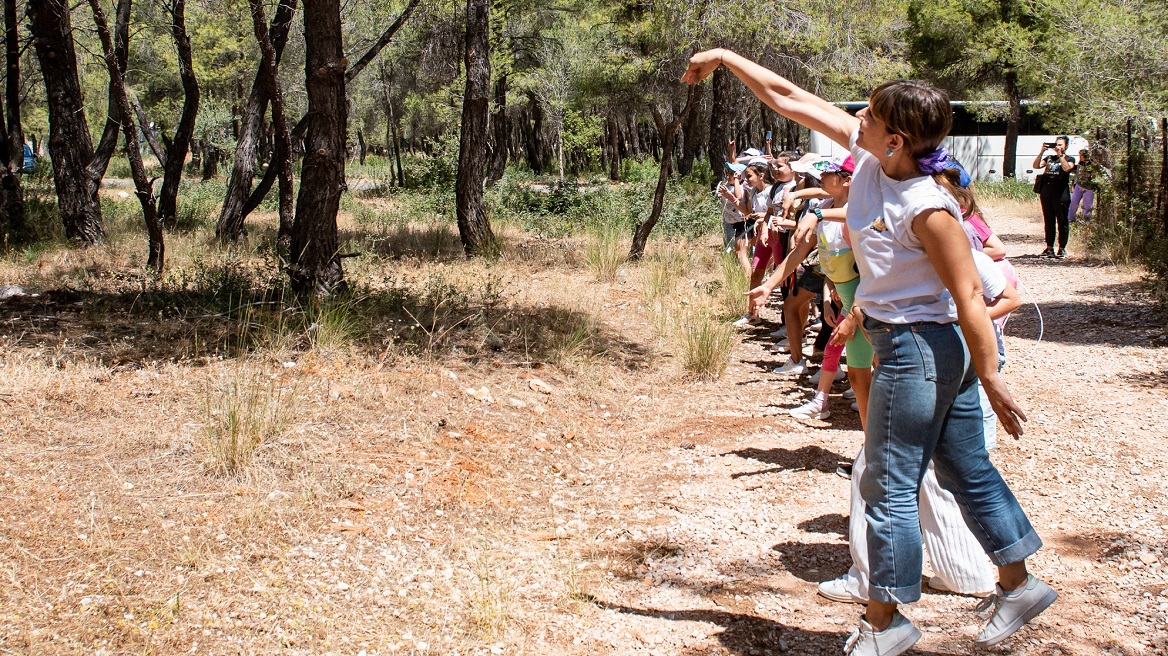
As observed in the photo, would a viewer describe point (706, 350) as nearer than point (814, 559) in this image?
No

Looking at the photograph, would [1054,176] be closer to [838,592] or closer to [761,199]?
[761,199]

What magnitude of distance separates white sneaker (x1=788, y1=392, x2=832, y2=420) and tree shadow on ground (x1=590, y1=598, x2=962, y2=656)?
2671 millimetres

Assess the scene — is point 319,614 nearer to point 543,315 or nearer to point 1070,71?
point 543,315

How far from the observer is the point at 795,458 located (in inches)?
217

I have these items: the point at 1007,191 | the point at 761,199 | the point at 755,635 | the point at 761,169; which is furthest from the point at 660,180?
the point at 1007,191

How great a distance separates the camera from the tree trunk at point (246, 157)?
1288 centimetres

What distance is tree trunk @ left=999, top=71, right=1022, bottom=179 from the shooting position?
30.8 meters

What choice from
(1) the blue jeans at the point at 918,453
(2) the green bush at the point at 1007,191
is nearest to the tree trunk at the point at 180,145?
(1) the blue jeans at the point at 918,453

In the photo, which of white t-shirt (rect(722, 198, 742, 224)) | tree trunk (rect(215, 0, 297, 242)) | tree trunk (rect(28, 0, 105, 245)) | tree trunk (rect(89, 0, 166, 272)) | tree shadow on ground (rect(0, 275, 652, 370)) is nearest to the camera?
tree shadow on ground (rect(0, 275, 652, 370))

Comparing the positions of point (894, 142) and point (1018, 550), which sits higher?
point (894, 142)

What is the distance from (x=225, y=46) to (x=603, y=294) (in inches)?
857

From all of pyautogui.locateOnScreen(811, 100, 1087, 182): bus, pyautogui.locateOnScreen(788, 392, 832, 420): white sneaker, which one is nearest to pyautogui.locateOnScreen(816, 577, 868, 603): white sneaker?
pyautogui.locateOnScreen(788, 392, 832, 420): white sneaker

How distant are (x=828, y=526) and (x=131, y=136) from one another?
852 centimetres

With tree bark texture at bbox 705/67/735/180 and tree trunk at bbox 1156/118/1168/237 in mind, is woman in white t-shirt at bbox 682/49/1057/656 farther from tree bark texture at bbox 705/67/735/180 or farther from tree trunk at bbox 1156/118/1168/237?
tree bark texture at bbox 705/67/735/180
